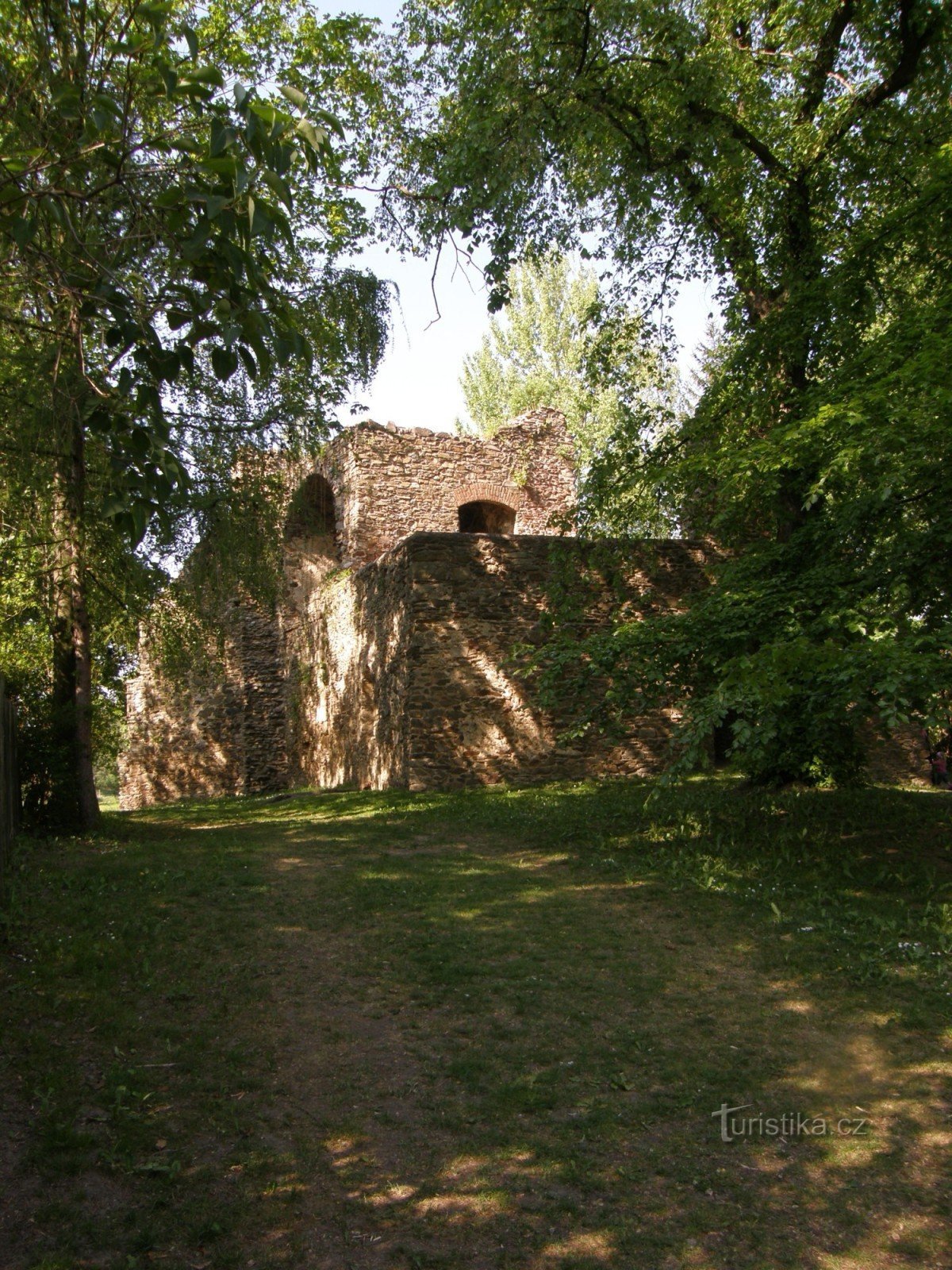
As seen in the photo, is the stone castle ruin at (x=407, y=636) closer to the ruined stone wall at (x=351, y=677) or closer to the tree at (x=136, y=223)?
the ruined stone wall at (x=351, y=677)

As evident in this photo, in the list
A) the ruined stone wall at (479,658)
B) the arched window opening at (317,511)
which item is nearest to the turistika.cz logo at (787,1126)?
the ruined stone wall at (479,658)

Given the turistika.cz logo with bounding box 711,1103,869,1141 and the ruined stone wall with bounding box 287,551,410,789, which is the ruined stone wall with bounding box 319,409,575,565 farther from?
the turistika.cz logo with bounding box 711,1103,869,1141

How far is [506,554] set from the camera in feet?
42.3

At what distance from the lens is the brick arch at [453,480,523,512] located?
59.1ft

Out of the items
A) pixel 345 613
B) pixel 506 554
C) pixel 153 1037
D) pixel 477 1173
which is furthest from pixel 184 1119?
pixel 345 613

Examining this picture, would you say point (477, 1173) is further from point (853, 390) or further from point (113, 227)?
point (853, 390)

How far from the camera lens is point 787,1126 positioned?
400 cm

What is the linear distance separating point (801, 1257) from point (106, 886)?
5.28 metres

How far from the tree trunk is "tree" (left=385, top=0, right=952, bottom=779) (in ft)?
13.5

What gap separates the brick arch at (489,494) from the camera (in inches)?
709

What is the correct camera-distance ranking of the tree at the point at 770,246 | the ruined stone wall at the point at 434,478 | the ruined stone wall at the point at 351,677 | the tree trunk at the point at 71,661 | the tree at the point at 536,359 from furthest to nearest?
the tree at the point at 536,359 → the ruined stone wall at the point at 434,478 → the ruined stone wall at the point at 351,677 → the tree trunk at the point at 71,661 → the tree at the point at 770,246

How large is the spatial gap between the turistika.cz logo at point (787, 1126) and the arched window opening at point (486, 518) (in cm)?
1526

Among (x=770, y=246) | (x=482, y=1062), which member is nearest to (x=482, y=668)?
(x=770, y=246)

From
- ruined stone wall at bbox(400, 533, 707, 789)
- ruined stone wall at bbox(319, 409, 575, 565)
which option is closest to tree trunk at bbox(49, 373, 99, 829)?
ruined stone wall at bbox(400, 533, 707, 789)
